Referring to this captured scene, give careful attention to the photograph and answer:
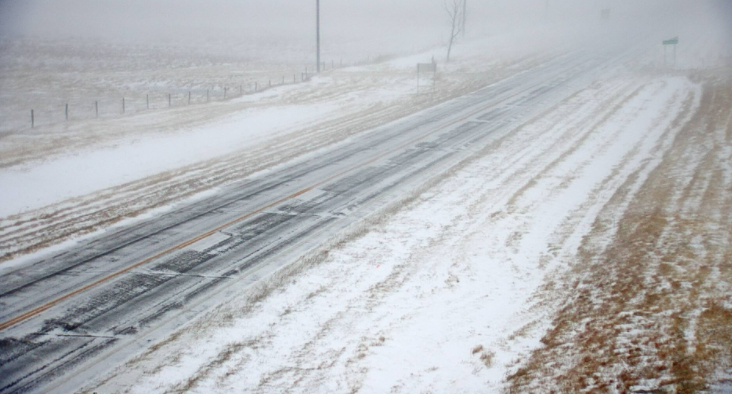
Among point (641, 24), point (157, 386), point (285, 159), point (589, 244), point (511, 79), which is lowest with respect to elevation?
point (157, 386)

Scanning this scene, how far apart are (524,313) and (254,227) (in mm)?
6412

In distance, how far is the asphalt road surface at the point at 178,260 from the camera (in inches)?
300

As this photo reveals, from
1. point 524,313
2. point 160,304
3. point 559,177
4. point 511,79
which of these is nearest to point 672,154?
point 559,177

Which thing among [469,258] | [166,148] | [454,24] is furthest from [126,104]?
[454,24]

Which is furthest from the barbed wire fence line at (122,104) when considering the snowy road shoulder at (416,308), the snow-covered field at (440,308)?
the snowy road shoulder at (416,308)

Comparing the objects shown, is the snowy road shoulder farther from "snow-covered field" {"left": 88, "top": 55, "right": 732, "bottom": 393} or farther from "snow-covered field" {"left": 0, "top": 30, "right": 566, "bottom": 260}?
"snow-covered field" {"left": 0, "top": 30, "right": 566, "bottom": 260}

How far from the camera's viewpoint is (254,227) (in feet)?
40.2

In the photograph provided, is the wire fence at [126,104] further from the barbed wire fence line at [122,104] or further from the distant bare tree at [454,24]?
the distant bare tree at [454,24]

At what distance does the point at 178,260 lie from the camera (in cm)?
1053

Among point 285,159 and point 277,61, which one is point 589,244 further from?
point 277,61

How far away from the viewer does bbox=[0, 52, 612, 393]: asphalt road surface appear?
25.0 feet

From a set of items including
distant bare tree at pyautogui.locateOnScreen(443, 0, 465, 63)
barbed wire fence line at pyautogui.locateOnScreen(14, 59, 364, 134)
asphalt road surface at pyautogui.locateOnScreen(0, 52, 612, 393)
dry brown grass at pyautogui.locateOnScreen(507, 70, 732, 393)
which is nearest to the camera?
dry brown grass at pyautogui.locateOnScreen(507, 70, 732, 393)

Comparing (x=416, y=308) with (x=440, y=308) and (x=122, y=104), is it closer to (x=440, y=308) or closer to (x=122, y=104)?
(x=440, y=308)

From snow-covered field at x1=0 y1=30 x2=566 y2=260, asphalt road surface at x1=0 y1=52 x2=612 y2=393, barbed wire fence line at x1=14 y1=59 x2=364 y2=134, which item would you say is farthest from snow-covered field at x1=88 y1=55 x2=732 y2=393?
barbed wire fence line at x1=14 y1=59 x2=364 y2=134
